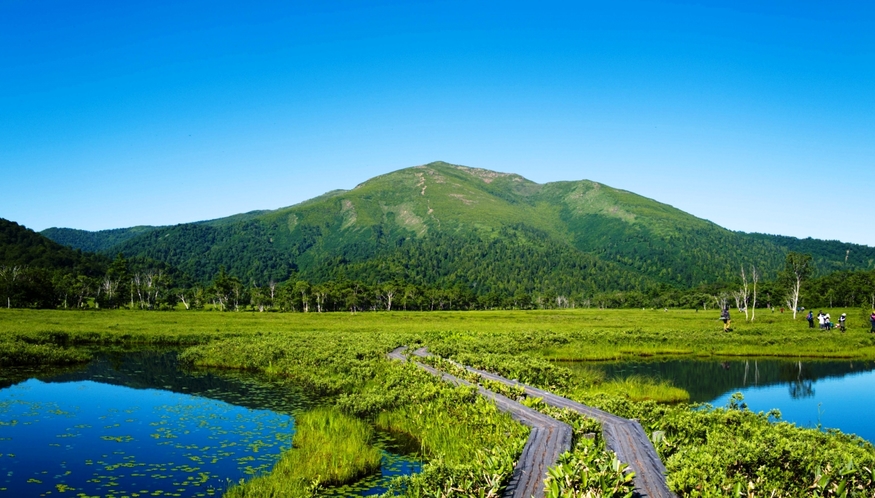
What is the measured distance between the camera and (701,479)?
10414 millimetres

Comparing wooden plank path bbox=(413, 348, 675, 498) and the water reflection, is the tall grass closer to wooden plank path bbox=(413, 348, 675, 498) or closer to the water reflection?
wooden plank path bbox=(413, 348, 675, 498)

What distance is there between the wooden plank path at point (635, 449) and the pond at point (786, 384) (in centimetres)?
1161

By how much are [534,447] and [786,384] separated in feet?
89.8

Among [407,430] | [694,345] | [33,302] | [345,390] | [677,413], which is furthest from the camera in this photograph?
[33,302]

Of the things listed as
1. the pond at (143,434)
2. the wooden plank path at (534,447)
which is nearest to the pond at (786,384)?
the wooden plank path at (534,447)

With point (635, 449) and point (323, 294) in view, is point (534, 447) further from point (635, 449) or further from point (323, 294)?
point (323, 294)

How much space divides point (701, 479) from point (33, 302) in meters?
133

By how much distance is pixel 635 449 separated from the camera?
13406mm

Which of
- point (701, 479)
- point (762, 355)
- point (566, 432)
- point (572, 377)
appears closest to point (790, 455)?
point (701, 479)

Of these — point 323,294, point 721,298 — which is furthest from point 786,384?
point 721,298

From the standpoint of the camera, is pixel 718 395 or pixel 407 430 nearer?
pixel 407 430

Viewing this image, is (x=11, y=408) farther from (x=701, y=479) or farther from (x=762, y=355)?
(x=762, y=355)

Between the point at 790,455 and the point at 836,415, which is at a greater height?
the point at 790,455

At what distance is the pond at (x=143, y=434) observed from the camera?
15.6 m
